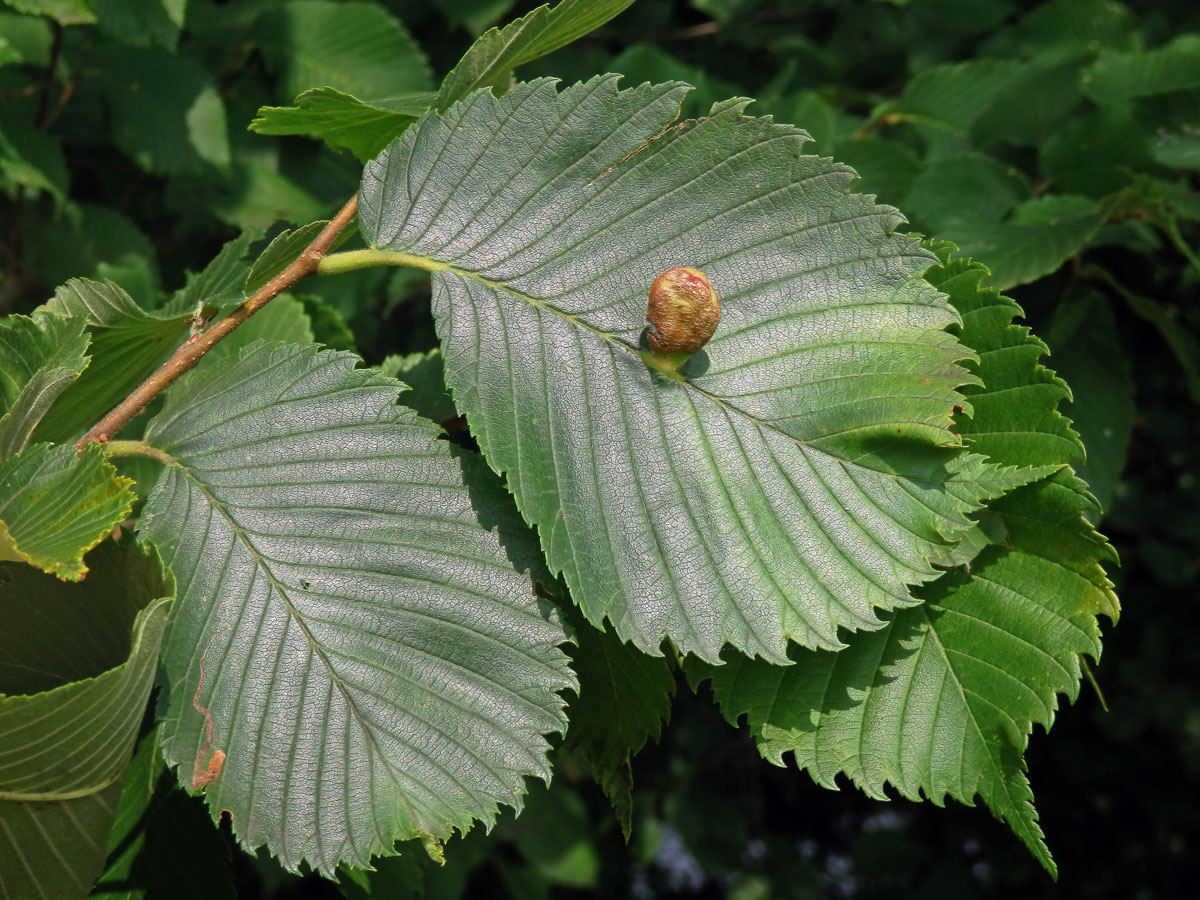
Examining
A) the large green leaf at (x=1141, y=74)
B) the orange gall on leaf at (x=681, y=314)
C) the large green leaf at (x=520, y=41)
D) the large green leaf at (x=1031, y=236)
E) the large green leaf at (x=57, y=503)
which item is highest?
the large green leaf at (x=520, y=41)

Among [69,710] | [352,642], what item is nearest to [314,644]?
[352,642]

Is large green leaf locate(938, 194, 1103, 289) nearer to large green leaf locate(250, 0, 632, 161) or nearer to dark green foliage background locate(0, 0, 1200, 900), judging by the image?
dark green foliage background locate(0, 0, 1200, 900)

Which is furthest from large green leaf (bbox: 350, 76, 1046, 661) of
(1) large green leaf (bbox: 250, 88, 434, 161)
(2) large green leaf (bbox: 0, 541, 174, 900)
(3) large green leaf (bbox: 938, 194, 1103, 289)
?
(3) large green leaf (bbox: 938, 194, 1103, 289)

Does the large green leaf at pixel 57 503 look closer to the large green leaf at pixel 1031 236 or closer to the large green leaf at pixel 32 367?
the large green leaf at pixel 32 367

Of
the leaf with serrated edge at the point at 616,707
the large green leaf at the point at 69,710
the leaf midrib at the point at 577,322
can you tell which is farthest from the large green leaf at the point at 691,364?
the large green leaf at the point at 69,710

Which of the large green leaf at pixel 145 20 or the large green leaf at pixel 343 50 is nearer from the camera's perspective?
the large green leaf at pixel 145 20

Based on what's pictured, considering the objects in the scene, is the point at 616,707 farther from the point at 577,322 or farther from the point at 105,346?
the point at 105,346

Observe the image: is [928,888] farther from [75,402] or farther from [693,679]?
[75,402]
